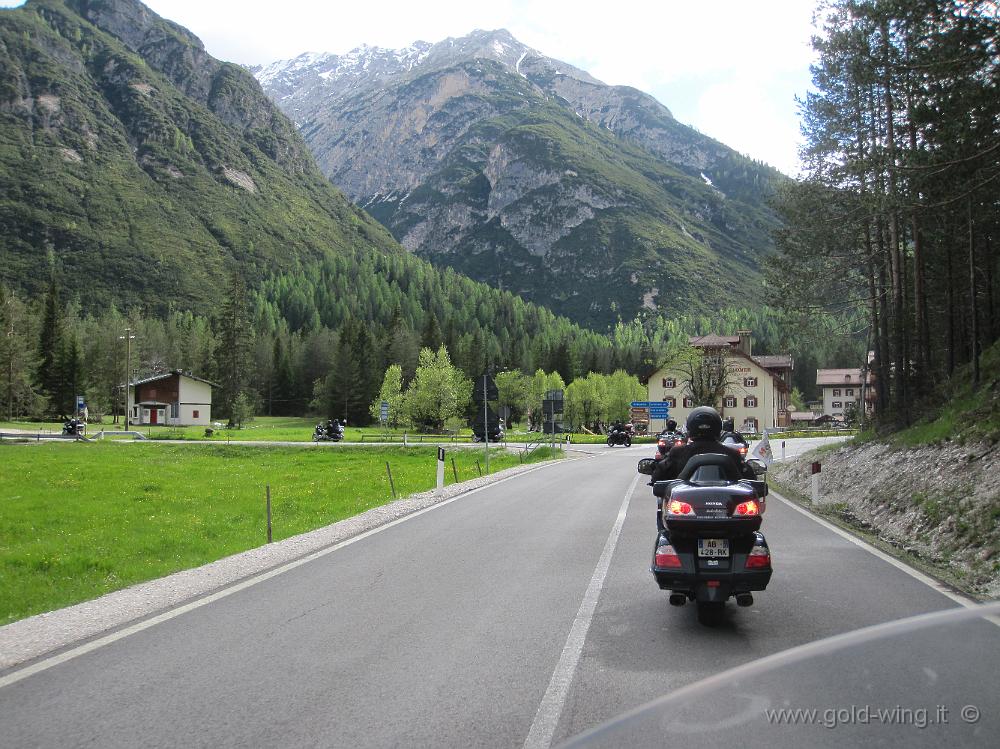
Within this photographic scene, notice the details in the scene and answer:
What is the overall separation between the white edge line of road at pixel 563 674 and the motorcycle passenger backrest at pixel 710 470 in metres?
1.54

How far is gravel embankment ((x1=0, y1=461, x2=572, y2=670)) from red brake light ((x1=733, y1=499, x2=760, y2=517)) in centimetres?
550

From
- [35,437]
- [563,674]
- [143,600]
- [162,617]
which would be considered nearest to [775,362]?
[35,437]

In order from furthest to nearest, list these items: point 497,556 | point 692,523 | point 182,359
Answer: point 182,359
point 497,556
point 692,523

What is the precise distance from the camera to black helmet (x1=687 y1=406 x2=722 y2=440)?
7.52m

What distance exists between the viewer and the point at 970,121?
13289 millimetres

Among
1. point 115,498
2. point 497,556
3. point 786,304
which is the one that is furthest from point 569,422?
point 497,556

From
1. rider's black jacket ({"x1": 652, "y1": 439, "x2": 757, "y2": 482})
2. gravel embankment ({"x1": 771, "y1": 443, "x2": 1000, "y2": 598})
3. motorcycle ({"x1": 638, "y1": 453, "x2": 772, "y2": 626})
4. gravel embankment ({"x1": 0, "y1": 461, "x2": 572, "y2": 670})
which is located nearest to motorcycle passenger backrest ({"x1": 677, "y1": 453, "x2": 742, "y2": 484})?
rider's black jacket ({"x1": 652, "y1": 439, "x2": 757, "y2": 482})

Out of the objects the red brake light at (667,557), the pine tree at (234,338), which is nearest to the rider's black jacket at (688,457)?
the red brake light at (667,557)

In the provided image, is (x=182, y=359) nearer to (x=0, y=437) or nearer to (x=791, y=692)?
(x=0, y=437)

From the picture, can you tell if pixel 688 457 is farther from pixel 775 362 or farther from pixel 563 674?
pixel 775 362

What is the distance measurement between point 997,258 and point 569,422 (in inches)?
3172

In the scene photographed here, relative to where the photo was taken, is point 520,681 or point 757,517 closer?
point 520,681

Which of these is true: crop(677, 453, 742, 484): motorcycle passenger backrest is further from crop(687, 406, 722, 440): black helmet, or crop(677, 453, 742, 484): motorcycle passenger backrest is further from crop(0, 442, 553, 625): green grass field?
crop(0, 442, 553, 625): green grass field

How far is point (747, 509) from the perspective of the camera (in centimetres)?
620
